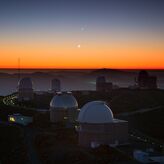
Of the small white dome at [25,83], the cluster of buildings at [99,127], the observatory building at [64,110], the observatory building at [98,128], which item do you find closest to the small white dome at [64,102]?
the observatory building at [64,110]

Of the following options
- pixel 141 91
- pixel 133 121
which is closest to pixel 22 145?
pixel 133 121

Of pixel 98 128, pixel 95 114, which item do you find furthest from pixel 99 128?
pixel 95 114

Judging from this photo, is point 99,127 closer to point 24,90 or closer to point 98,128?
point 98,128

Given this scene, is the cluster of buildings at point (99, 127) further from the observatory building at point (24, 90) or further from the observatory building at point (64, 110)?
the observatory building at point (24, 90)

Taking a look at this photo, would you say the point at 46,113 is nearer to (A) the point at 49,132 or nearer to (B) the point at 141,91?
(A) the point at 49,132

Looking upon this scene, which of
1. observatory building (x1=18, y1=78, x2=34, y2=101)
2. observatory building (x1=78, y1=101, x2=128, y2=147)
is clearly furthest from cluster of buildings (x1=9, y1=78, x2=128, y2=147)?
observatory building (x1=18, y1=78, x2=34, y2=101)

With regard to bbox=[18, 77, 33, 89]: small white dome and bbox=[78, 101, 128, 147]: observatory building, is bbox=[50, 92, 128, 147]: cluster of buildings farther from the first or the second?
bbox=[18, 77, 33, 89]: small white dome

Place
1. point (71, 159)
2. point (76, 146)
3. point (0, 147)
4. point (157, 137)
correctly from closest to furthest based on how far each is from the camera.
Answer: point (71, 159) → point (76, 146) → point (0, 147) → point (157, 137)
